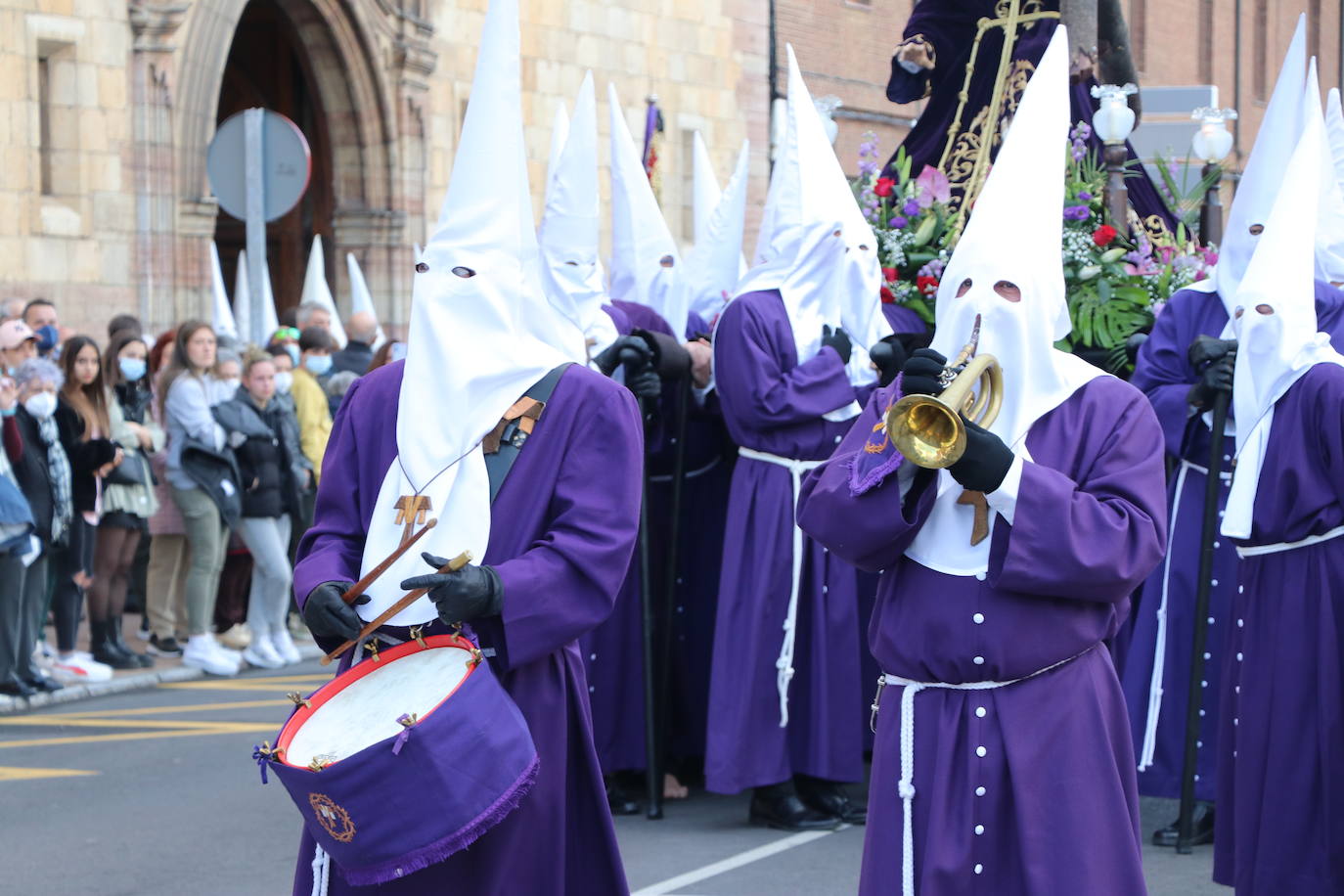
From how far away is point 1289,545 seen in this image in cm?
598

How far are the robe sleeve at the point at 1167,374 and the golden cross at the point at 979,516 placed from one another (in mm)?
3214

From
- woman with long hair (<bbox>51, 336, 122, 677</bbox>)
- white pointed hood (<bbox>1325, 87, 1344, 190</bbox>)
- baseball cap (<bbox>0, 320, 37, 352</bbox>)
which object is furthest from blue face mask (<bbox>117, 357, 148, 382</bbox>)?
white pointed hood (<bbox>1325, 87, 1344, 190</bbox>)

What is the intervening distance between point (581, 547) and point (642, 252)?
565 cm

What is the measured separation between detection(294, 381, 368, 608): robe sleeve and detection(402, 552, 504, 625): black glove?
388 millimetres

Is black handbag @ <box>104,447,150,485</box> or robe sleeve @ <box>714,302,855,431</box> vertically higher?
robe sleeve @ <box>714,302,855,431</box>

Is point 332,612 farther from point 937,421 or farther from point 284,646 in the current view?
point 284,646

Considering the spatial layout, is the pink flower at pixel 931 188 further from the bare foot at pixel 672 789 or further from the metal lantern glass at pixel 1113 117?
the bare foot at pixel 672 789

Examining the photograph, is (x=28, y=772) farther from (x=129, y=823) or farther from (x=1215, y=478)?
(x=1215, y=478)

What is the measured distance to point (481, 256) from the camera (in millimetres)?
4469

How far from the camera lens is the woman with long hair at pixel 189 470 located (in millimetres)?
11062

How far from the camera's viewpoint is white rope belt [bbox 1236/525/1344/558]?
19.3ft

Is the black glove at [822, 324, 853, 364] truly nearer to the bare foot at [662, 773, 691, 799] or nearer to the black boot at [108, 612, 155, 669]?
the bare foot at [662, 773, 691, 799]

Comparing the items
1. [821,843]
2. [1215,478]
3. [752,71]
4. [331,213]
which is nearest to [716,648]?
[821,843]

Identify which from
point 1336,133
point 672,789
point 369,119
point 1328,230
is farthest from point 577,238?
point 369,119
